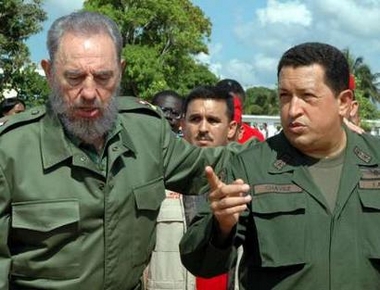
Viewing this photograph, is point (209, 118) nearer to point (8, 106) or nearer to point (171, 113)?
point (171, 113)

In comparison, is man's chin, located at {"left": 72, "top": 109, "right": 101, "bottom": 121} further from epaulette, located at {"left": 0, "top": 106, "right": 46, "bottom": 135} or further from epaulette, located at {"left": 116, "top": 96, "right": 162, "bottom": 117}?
epaulette, located at {"left": 116, "top": 96, "right": 162, "bottom": 117}

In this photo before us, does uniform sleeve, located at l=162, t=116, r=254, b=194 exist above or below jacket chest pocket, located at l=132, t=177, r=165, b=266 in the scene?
above

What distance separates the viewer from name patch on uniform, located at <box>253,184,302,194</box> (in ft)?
9.93

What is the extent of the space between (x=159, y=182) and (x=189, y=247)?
444mm

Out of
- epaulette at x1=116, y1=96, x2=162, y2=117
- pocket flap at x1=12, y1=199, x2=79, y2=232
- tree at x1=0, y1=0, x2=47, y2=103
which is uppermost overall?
tree at x1=0, y1=0, x2=47, y2=103

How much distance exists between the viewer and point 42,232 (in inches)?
120

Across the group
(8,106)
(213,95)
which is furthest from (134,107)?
(8,106)

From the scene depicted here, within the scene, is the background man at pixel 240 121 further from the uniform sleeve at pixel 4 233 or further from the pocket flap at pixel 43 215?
the uniform sleeve at pixel 4 233

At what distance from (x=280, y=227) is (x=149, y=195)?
0.63 meters

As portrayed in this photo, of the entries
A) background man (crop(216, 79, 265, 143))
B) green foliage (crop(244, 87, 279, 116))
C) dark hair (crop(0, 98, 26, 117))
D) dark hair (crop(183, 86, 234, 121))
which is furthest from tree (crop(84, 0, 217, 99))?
dark hair (crop(183, 86, 234, 121))

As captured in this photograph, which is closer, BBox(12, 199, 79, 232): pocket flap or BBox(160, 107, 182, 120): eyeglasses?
BBox(12, 199, 79, 232): pocket flap

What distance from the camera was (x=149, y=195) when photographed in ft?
10.8

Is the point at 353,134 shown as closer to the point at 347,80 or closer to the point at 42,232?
the point at 347,80

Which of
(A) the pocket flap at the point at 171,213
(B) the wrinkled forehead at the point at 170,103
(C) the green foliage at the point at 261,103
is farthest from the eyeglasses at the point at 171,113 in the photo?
(C) the green foliage at the point at 261,103
